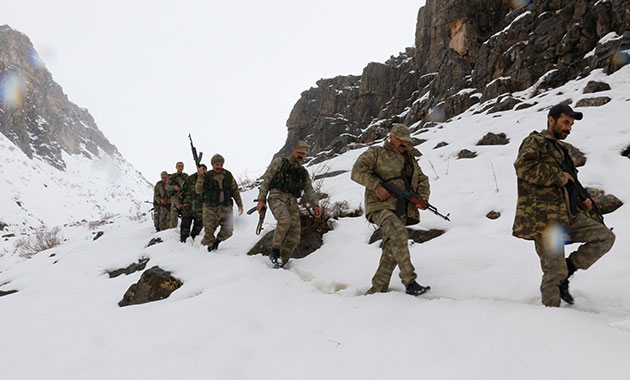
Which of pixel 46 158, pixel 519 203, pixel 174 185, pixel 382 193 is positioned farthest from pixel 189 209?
pixel 46 158

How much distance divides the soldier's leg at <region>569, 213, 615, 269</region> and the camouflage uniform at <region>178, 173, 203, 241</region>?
601 cm

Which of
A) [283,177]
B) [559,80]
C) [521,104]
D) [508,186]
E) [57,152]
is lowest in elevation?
[508,186]

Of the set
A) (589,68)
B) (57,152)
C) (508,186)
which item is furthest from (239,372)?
(57,152)

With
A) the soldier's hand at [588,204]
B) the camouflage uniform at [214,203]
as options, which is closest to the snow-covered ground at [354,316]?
the camouflage uniform at [214,203]

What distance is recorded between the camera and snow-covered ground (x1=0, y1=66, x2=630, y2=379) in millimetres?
1938

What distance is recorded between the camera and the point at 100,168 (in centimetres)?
7362

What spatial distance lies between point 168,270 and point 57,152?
236 feet

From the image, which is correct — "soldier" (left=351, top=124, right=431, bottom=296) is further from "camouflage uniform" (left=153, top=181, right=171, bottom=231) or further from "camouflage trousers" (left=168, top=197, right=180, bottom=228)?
"camouflage uniform" (left=153, top=181, right=171, bottom=231)

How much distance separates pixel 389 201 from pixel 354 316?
1.14 meters

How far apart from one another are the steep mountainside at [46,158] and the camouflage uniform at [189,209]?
27439mm

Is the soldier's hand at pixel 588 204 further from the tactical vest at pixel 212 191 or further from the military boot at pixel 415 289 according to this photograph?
the tactical vest at pixel 212 191

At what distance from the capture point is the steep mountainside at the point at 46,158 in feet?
116

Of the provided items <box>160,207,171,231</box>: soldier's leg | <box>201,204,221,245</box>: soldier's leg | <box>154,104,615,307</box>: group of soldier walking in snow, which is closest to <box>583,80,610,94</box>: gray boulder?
<box>154,104,615,307</box>: group of soldier walking in snow

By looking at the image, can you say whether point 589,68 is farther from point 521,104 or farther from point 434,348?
point 434,348
